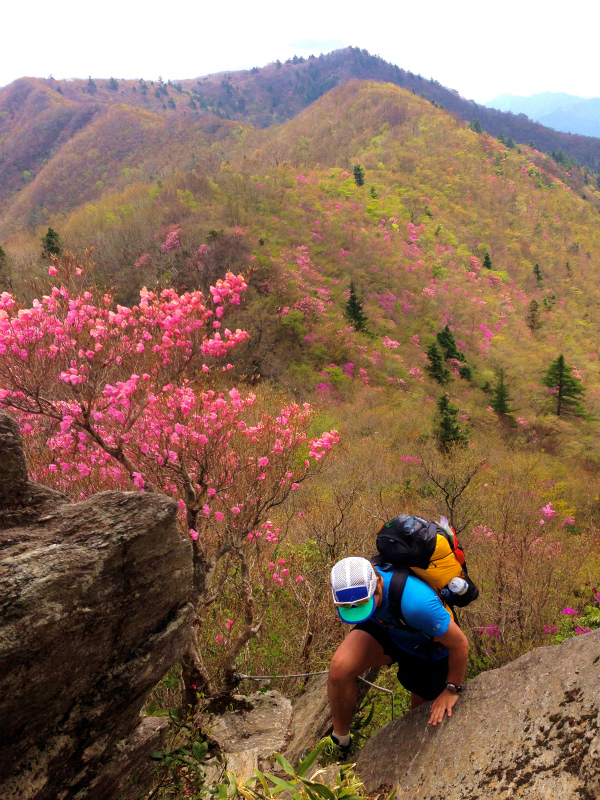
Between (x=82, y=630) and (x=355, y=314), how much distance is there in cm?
2494

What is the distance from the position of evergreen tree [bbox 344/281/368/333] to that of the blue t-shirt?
2360 cm

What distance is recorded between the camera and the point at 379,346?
83.2 feet

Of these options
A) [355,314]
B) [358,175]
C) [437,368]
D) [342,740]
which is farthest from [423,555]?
[358,175]

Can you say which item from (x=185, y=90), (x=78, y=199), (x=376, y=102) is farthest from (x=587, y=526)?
(x=185, y=90)

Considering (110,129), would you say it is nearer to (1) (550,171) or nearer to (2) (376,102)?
(2) (376,102)

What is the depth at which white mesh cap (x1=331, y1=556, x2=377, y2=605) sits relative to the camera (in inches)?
94.9

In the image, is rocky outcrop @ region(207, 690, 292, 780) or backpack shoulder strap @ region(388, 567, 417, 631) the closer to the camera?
backpack shoulder strap @ region(388, 567, 417, 631)

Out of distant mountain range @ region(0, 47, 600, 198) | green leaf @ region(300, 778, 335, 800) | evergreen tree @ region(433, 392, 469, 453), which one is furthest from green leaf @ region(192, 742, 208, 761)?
distant mountain range @ region(0, 47, 600, 198)

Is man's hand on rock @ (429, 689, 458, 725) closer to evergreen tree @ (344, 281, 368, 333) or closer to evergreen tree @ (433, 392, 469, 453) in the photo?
evergreen tree @ (433, 392, 469, 453)

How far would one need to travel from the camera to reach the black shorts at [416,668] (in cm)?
278

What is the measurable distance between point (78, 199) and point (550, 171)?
66.1 meters

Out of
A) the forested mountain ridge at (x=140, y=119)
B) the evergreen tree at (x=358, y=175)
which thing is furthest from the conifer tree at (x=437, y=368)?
the forested mountain ridge at (x=140, y=119)

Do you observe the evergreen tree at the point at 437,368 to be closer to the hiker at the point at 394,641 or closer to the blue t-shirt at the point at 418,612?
the hiker at the point at 394,641

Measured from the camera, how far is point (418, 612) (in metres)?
2.45
